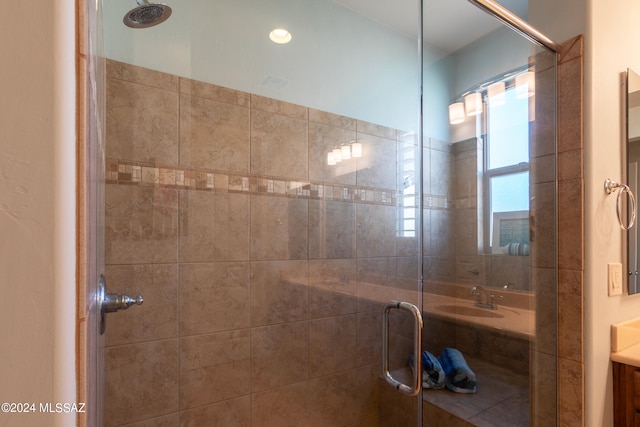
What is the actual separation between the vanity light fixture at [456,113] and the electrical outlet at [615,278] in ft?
3.10

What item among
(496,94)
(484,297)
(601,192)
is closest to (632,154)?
Answer: (601,192)

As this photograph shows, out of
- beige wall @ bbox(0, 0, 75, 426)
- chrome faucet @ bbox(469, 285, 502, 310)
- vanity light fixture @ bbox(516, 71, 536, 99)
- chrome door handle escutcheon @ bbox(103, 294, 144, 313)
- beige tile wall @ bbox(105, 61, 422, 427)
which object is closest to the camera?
beige wall @ bbox(0, 0, 75, 426)

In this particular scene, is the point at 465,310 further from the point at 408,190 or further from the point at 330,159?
the point at 330,159

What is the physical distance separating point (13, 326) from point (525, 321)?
1.75 metres

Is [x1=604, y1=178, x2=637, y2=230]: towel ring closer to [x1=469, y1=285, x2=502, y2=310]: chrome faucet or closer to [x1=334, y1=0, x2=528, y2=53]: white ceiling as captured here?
[x1=469, y1=285, x2=502, y2=310]: chrome faucet

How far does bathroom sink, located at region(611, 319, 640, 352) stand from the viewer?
1.40 metres

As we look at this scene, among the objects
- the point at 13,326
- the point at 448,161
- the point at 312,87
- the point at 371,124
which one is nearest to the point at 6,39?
the point at 13,326

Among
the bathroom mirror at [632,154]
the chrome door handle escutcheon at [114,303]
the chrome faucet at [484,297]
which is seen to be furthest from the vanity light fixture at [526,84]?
the chrome door handle escutcheon at [114,303]

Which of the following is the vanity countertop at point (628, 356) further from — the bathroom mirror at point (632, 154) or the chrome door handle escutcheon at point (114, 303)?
the chrome door handle escutcheon at point (114, 303)

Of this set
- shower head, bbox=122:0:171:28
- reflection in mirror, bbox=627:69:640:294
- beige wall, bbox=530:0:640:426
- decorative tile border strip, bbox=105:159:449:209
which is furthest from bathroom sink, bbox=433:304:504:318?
shower head, bbox=122:0:171:28

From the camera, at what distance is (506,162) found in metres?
1.60

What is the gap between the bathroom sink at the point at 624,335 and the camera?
140 centimetres

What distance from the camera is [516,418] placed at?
4.96 feet

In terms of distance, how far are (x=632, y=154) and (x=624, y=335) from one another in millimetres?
790
